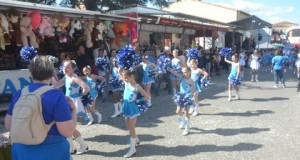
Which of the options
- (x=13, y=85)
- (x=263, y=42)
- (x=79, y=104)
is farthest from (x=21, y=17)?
(x=263, y=42)

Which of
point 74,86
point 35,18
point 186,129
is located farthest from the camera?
point 35,18

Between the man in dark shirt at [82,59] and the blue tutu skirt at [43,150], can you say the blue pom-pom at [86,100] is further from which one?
the man in dark shirt at [82,59]

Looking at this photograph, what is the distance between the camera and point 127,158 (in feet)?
20.2

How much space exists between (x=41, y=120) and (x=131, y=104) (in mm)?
3365

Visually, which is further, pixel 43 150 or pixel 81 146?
pixel 81 146

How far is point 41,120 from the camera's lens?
10.5 feet

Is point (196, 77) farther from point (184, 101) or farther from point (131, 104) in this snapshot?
point (131, 104)

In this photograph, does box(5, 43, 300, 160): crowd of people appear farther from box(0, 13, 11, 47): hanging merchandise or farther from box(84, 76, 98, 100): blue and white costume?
box(0, 13, 11, 47): hanging merchandise

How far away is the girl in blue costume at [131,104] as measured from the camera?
6.39 m

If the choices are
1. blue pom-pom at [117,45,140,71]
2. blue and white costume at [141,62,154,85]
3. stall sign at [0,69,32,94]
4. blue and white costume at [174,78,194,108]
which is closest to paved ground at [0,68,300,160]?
blue and white costume at [174,78,194,108]

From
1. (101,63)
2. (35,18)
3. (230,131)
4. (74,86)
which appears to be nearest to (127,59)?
(74,86)

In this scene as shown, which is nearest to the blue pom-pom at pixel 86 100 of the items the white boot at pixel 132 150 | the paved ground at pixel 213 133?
the paved ground at pixel 213 133

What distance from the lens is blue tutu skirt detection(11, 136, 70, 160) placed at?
3318 mm

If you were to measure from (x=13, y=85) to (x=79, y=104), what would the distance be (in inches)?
137
